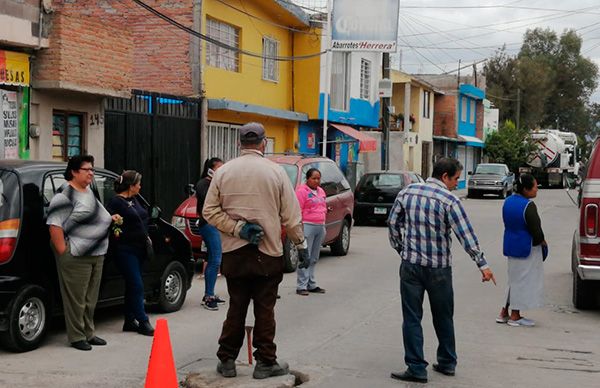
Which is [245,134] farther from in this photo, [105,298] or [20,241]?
[105,298]

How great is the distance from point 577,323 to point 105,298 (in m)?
5.45

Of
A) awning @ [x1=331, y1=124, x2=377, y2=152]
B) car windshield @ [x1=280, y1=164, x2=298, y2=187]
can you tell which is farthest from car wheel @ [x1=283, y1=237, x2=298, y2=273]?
awning @ [x1=331, y1=124, x2=377, y2=152]

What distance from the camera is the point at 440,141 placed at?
155ft

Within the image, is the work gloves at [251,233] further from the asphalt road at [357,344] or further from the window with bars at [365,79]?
the window with bars at [365,79]

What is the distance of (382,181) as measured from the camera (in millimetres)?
22219

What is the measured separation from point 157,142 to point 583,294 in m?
10.9

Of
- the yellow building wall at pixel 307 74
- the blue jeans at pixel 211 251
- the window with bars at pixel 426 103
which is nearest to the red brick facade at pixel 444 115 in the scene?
the window with bars at pixel 426 103

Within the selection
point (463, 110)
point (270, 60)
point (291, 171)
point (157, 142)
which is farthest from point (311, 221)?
point (463, 110)

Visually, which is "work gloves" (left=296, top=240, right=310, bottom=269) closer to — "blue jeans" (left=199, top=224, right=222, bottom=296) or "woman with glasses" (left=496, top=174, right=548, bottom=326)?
"blue jeans" (left=199, top=224, right=222, bottom=296)

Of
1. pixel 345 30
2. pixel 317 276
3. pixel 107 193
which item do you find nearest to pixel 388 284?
pixel 317 276

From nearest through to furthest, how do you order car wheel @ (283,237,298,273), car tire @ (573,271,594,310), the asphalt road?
the asphalt road
car tire @ (573,271,594,310)
car wheel @ (283,237,298,273)

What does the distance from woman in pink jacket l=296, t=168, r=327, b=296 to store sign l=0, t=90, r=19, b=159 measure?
5584 mm

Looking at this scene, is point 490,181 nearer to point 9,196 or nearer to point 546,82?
point 9,196

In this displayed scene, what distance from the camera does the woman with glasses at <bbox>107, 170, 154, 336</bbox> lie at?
7949 mm
